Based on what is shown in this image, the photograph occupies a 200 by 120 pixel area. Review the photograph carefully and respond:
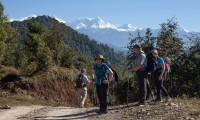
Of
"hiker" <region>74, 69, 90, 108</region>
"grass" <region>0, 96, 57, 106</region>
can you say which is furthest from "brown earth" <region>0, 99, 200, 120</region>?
"grass" <region>0, 96, 57, 106</region>

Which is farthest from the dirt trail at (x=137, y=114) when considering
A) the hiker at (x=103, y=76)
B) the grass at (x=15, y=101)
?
the grass at (x=15, y=101)

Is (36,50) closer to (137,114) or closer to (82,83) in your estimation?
(82,83)

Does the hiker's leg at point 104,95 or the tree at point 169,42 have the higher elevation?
the tree at point 169,42

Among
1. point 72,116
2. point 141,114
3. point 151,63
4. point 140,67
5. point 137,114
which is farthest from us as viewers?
point 151,63

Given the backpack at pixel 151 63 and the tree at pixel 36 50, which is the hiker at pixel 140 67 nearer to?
the backpack at pixel 151 63

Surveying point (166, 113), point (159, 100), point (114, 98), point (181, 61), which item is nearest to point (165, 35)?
point (181, 61)

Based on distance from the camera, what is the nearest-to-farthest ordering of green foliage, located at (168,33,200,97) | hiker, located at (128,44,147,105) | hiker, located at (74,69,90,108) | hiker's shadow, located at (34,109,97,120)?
hiker's shadow, located at (34,109,97,120), hiker, located at (128,44,147,105), hiker, located at (74,69,90,108), green foliage, located at (168,33,200,97)

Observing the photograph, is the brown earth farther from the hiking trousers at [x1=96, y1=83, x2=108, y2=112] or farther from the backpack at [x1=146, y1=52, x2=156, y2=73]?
the backpack at [x1=146, y1=52, x2=156, y2=73]

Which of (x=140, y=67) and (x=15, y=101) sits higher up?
(x=140, y=67)

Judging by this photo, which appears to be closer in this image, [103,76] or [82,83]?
[103,76]

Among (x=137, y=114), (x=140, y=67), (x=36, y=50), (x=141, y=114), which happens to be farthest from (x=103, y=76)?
(x=36, y=50)

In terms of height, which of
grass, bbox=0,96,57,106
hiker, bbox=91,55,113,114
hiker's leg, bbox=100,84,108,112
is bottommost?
grass, bbox=0,96,57,106

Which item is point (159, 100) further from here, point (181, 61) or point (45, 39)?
point (45, 39)

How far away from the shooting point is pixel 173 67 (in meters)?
32.2
